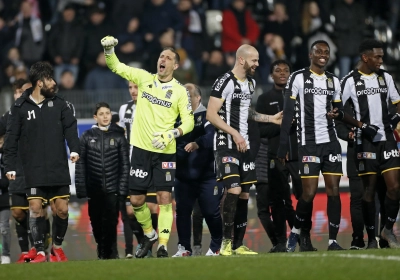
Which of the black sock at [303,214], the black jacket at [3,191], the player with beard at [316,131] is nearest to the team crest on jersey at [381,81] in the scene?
the player with beard at [316,131]

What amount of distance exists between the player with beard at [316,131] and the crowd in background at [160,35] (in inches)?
365

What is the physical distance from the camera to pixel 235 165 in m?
13.2

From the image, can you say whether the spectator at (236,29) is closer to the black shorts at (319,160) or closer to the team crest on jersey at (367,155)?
the team crest on jersey at (367,155)

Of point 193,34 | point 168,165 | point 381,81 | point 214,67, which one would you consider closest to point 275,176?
point 381,81

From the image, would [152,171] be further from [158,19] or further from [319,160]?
[158,19]

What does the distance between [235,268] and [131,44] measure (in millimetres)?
12547

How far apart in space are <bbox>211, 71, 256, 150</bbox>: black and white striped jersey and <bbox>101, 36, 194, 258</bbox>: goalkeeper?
1.30 feet

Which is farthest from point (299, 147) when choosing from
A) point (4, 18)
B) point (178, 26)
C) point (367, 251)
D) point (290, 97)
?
point (4, 18)

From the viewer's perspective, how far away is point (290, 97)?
13406 mm

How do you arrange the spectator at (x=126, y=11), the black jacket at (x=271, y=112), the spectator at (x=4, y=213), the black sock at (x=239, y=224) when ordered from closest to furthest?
the black sock at (x=239, y=224)
the black jacket at (x=271, y=112)
the spectator at (x=4, y=213)
the spectator at (x=126, y=11)

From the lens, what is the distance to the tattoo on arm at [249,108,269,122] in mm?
13742

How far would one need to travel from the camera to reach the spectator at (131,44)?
2270 centimetres

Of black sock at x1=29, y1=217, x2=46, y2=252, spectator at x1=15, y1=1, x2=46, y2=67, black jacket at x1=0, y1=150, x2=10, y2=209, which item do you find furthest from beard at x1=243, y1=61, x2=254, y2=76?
spectator at x1=15, y1=1, x2=46, y2=67

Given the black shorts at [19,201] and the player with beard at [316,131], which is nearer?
the player with beard at [316,131]
